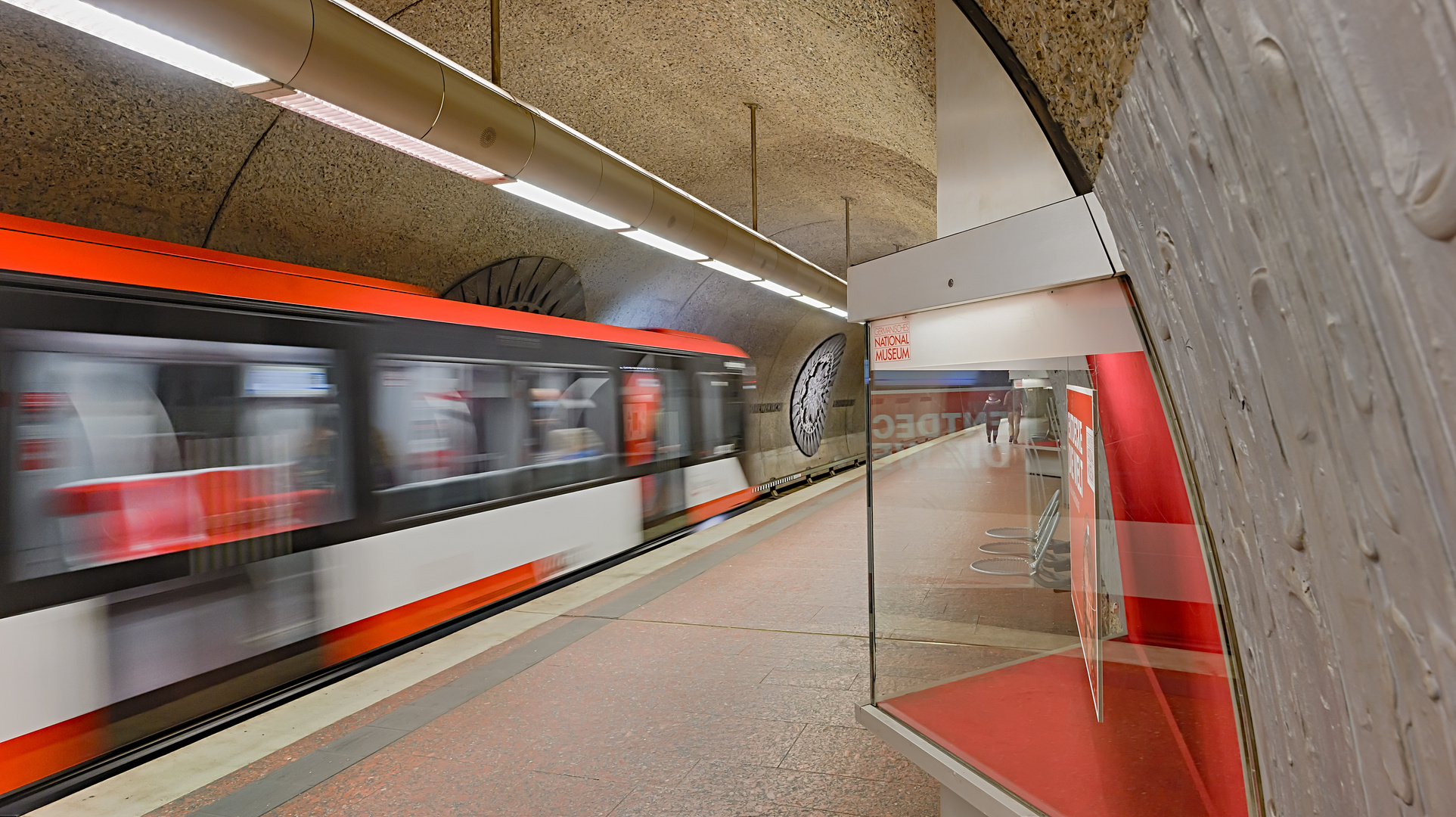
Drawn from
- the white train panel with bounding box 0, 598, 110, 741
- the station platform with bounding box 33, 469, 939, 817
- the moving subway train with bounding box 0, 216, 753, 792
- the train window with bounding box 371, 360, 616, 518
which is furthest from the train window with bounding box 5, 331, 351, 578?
the station platform with bounding box 33, 469, 939, 817

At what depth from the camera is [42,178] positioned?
523cm

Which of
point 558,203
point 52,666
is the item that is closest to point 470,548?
point 558,203

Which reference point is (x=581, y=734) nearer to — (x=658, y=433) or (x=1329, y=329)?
(x=1329, y=329)

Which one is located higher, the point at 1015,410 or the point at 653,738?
the point at 1015,410

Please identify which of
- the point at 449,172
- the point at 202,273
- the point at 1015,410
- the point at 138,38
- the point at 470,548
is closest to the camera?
the point at 138,38

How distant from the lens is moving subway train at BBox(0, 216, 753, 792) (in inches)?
137

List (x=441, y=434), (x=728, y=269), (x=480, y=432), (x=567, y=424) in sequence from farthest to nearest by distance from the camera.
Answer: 1. (x=728, y=269)
2. (x=567, y=424)
3. (x=480, y=432)
4. (x=441, y=434)

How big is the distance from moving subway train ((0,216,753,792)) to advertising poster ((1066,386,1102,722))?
395 centimetres

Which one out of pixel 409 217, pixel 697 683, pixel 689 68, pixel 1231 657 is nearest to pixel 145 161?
pixel 409 217

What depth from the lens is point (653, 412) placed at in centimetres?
893

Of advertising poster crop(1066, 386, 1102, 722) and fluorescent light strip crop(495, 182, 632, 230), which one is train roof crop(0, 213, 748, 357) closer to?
fluorescent light strip crop(495, 182, 632, 230)

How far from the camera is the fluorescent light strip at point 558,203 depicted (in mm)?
5109

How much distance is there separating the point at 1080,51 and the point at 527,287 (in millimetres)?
9135

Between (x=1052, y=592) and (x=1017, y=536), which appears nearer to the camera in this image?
(x=1052, y=592)
